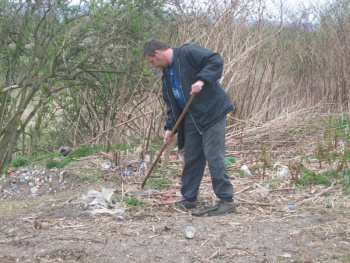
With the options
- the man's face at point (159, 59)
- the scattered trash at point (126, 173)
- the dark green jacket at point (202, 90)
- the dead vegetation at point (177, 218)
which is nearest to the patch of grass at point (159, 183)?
the dead vegetation at point (177, 218)

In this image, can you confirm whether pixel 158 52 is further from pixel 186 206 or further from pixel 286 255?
pixel 286 255

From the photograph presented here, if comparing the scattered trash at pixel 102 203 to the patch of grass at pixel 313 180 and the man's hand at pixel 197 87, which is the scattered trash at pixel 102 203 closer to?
the man's hand at pixel 197 87

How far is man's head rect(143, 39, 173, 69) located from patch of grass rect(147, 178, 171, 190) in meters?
1.80

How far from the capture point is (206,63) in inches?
222

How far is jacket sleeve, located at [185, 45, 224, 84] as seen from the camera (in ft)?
17.9

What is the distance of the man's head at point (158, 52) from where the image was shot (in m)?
5.68

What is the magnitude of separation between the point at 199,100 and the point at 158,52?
612mm

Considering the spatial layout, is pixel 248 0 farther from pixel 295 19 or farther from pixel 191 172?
pixel 191 172

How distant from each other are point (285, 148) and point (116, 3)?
3.77 metres

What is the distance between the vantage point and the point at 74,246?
5.03 m

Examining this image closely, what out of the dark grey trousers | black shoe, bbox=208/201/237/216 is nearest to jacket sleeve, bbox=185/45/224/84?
the dark grey trousers

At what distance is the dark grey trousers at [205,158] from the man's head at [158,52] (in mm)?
605

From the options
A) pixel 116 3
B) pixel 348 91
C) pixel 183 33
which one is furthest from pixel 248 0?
pixel 348 91

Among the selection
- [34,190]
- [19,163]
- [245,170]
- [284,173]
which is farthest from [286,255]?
[19,163]
